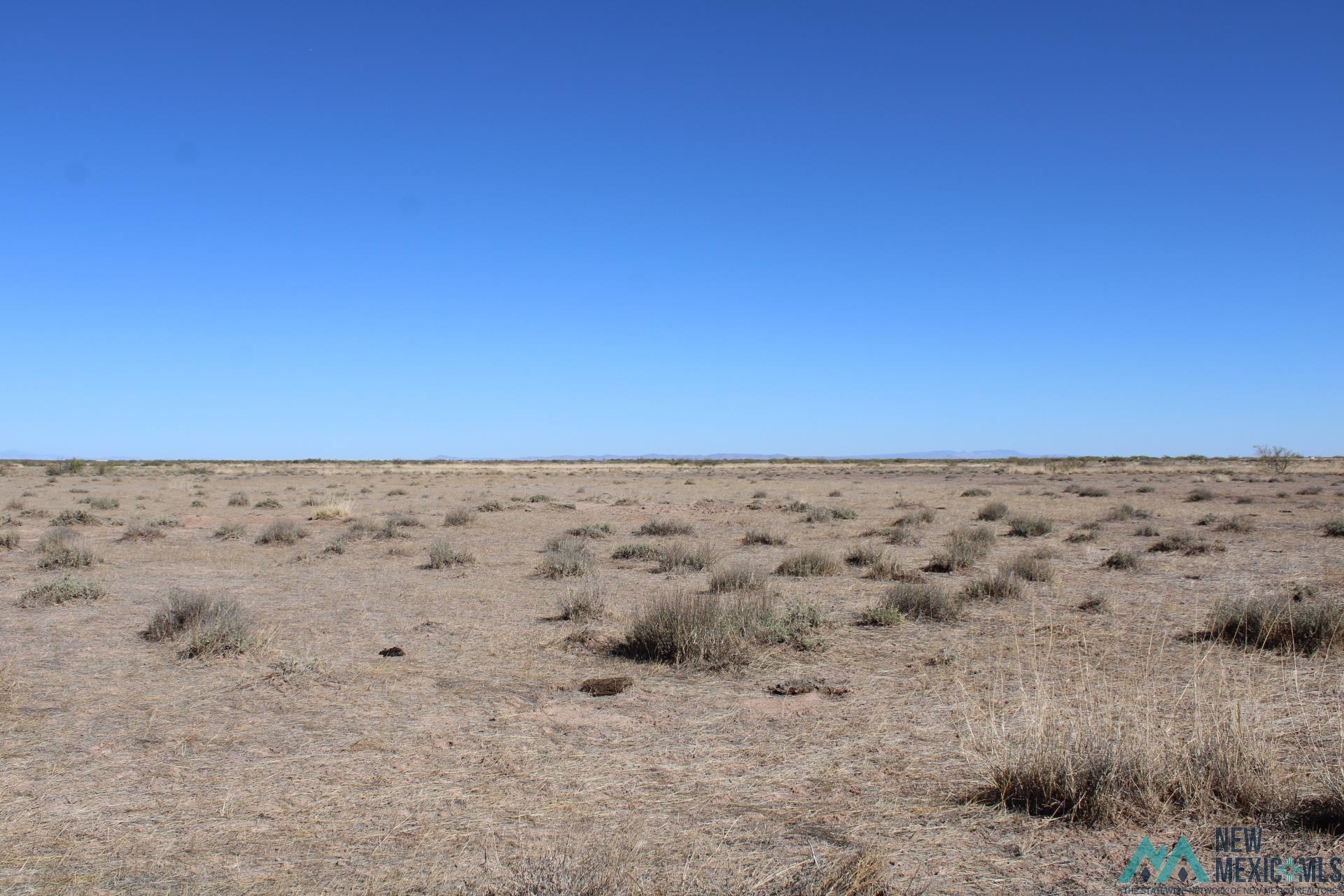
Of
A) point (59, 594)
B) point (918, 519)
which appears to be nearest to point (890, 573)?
point (918, 519)

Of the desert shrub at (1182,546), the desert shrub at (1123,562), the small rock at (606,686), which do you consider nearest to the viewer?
the small rock at (606,686)

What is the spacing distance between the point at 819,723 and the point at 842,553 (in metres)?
11.1

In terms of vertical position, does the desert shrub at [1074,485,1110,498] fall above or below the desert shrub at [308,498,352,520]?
above

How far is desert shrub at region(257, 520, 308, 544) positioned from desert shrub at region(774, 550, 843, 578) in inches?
490

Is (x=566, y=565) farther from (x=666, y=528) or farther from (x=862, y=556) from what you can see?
(x=666, y=528)

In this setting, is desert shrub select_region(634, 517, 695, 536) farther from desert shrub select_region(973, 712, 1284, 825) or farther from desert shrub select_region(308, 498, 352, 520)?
desert shrub select_region(973, 712, 1284, 825)

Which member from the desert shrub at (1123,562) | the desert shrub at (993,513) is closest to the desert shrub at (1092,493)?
the desert shrub at (993,513)

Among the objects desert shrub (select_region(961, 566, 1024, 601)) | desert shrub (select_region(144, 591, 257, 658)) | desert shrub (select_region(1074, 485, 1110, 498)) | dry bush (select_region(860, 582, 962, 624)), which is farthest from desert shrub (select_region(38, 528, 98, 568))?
desert shrub (select_region(1074, 485, 1110, 498))

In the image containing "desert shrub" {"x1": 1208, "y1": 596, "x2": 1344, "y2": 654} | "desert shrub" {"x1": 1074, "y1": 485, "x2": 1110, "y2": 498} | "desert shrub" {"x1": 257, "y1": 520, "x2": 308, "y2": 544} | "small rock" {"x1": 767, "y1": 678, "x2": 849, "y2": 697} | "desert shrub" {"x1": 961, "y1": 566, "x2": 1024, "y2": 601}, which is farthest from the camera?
"desert shrub" {"x1": 1074, "y1": 485, "x2": 1110, "y2": 498}

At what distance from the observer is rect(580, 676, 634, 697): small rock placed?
25.1 feet

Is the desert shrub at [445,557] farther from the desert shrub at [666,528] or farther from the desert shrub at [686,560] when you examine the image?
the desert shrub at [666,528]

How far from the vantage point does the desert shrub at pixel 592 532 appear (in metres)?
21.8

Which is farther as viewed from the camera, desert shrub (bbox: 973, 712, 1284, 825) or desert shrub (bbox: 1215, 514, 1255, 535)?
desert shrub (bbox: 1215, 514, 1255, 535)

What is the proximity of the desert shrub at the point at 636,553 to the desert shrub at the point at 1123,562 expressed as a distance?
28.5 feet
